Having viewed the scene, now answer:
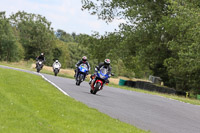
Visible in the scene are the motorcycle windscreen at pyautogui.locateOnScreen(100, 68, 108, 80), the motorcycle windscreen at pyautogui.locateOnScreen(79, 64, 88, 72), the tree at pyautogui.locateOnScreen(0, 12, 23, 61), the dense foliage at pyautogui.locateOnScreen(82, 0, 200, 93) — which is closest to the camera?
the motorcycle windscreen at pyautogui.locateOnScreen(100, 68, 108, 80)

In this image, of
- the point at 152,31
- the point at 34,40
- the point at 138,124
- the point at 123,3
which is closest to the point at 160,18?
the point at 152,31

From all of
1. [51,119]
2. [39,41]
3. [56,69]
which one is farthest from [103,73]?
[39,41]

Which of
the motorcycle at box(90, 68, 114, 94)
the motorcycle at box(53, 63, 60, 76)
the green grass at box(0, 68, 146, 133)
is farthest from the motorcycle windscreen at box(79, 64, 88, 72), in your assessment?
the motorcycle at box(53, 63, 60, 76)

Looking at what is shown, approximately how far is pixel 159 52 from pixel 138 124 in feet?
113

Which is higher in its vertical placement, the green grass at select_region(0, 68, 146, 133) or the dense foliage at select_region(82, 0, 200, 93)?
the dense foliage at select_region(82, 0, 200, 93)

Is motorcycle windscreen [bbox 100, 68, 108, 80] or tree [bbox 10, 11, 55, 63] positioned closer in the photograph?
motorcycle windscreen [bbox 100, 68, 108, 80]

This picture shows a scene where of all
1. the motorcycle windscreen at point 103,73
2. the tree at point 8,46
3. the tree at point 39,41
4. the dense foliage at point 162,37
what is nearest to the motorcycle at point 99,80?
the motorcycle windscreen at point 103,73

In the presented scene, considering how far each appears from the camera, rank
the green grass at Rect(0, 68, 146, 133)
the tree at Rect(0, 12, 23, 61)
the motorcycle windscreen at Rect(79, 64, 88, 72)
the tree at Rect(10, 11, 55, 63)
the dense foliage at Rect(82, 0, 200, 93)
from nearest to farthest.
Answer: the green grass at Rect(0, 68, 146, 133), the motorcycle windscreen at Rect(79, 64, 88, 72), the dense foliage at Rect(82, 0, 200, 93), the tree at Rect(0, 12, 23, 61), the tree at Rect(10, 11, 55, 63)

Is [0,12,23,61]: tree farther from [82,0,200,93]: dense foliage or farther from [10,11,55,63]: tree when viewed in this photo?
[82,0,200,93]: dense foliage

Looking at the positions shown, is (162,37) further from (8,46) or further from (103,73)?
(8,46)

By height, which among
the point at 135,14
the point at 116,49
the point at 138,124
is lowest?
the point at 138,124

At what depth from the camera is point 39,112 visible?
9430mm

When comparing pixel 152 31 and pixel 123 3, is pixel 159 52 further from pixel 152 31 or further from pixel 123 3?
pixel 123 3

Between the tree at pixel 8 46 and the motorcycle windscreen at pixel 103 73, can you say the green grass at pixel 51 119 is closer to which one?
the motorcycle windscreen at pixel 103 73
